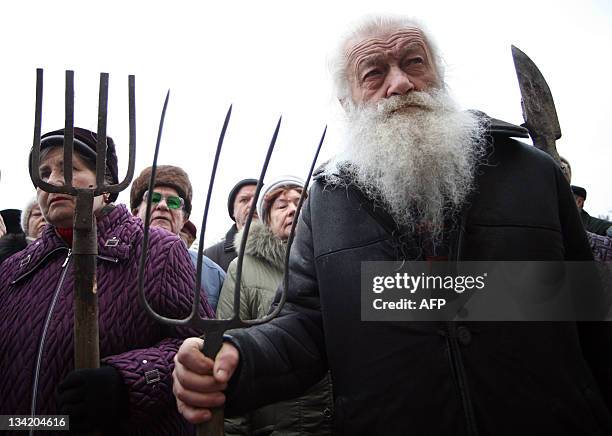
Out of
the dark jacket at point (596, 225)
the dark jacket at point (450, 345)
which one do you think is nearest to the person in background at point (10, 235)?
the dark jacket at point (450, 345)

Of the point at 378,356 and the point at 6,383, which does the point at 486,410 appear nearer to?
the point at 378,356

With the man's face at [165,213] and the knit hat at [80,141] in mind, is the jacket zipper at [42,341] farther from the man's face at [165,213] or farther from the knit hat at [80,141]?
the man's face at [165,213]

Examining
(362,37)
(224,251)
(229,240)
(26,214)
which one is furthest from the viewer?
(229,240)

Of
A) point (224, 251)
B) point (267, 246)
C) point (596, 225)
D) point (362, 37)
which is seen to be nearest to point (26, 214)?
point (224, 251)

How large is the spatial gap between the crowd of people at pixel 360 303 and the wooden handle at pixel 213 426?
0.03 meters

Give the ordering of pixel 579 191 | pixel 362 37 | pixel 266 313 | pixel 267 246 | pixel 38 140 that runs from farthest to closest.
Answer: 1. pixel 579 191
2. pixel 267 246
3. pixel 266 313
4. pixel 362 37
5. pixel 38 140

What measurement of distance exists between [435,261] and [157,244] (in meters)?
1.23

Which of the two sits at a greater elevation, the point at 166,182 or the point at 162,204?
the point at 166,182

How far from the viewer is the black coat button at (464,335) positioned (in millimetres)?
1390

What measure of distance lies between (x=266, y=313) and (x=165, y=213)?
1.35 meters

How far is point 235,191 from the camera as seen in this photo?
449 cm

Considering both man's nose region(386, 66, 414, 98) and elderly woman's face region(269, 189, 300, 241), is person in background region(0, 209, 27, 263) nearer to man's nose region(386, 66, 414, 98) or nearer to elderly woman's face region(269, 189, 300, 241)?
elderly woman's face region(269, 189, 300, 241)

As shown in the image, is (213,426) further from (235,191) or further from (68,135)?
(235,191)

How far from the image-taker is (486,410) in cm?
134
